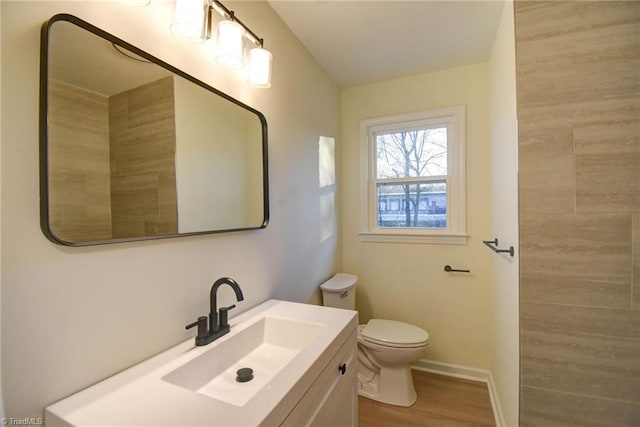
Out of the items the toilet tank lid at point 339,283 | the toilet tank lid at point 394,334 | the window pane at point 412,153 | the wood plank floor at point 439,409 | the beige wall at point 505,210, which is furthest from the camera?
the window pane at point 412,153

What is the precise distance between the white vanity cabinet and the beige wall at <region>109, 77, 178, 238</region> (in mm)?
677

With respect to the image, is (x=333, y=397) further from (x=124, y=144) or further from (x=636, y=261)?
(x=636, y=261)

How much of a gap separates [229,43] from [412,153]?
1717 millimetres

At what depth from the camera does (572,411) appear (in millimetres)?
1169

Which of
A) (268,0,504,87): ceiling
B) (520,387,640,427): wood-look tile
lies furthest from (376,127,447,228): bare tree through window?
(520,387,640,427): wood-look tile

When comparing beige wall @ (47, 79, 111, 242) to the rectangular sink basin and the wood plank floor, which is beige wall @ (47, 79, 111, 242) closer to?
the rectangular sink basin

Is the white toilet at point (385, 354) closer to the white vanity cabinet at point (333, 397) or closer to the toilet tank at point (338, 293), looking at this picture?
the toilet tank at point (338, 293)

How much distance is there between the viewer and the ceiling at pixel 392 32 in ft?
4.89

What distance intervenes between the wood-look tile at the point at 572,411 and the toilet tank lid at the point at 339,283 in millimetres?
1083

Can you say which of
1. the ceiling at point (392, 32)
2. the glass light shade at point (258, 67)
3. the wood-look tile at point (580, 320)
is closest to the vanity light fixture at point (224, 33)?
the glass light shade at point (258, 67)

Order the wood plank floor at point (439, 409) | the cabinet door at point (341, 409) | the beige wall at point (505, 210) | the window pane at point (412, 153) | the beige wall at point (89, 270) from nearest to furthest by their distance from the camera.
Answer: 1. the beige wall at point (89, 270)
2. the cabinet door at point (341, 409)
3. the beige wall at point (505, 210)
4. the wood plank floor at point (439, 409)
5. the window pane at point (412, 153)

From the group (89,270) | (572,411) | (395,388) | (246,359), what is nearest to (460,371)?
(395,388)

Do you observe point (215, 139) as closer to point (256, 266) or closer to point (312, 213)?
point (256, 266)

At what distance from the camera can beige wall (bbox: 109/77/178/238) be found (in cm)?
77
